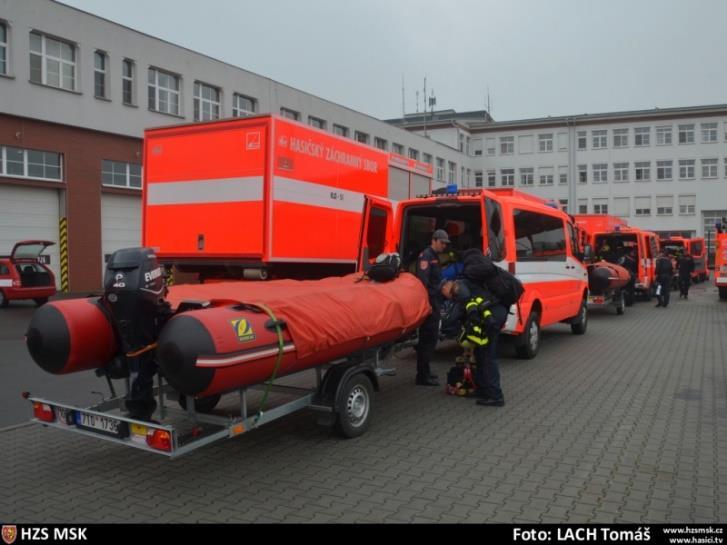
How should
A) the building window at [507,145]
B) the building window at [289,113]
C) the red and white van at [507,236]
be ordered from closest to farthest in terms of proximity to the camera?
1. the red and white van at [507,236]
2. the building window at [289,113]
3. the building window at [507,145]

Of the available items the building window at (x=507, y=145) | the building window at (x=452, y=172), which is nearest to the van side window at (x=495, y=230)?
the building window at (x=452, y=172)

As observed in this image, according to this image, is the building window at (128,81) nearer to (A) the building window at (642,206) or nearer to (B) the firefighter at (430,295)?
(B) the firefighter at (430,295)

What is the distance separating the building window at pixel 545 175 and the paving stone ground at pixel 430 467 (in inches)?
2416

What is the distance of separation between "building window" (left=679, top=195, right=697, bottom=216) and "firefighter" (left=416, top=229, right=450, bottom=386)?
60611 mm

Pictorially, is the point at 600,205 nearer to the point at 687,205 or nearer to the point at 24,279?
the point at 687,205

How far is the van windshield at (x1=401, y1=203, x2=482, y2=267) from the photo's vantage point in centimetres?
963

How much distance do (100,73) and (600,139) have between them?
2019 inches

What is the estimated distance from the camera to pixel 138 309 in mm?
4875

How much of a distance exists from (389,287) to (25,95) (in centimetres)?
2183

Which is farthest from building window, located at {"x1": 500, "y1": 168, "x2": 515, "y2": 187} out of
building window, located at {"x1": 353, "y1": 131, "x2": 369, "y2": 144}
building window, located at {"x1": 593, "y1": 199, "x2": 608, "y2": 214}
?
building window, located at {"x1": 353, "y1": 131, "x2": 369, "y2": 144}

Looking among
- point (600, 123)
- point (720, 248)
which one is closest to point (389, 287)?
point (720, 248)

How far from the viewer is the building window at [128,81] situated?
1086 inches
